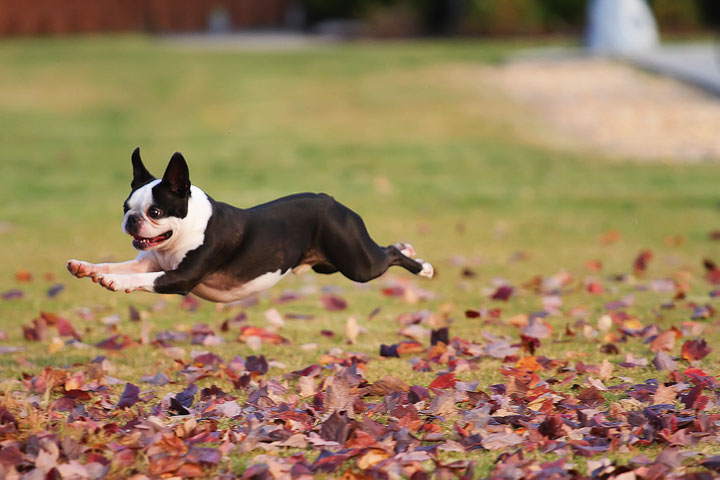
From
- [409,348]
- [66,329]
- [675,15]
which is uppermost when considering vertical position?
[675,15]

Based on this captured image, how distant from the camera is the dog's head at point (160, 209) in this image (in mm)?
4363

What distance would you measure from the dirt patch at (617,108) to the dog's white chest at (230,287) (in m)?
12.5

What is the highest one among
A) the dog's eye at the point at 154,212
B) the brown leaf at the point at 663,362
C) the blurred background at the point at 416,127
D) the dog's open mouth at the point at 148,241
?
the dog's eye at the point at 154,212

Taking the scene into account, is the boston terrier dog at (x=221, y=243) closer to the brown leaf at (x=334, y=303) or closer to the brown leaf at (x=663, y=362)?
the brown leaf at (x=663, y=362)

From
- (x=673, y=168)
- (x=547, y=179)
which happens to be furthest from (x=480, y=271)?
(x=673, y=168)

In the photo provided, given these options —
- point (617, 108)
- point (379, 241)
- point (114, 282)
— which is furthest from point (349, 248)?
point (617, 108)

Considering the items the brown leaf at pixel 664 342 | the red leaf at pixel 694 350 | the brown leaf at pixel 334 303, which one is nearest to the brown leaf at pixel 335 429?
the red leaf at pixel 694 350

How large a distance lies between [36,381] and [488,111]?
16.2 m

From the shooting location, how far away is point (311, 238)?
496 centimetres

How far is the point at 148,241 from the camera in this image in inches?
174

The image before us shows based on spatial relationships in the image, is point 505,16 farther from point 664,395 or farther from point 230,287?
point 230,287

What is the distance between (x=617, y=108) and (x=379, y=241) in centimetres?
1063

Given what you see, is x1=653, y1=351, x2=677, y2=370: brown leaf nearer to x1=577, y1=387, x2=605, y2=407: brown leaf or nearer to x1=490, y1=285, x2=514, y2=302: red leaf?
x1=577, y1=387, x2=605, y2=407: brown leaf

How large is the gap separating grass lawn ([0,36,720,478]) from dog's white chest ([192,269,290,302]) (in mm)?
491
